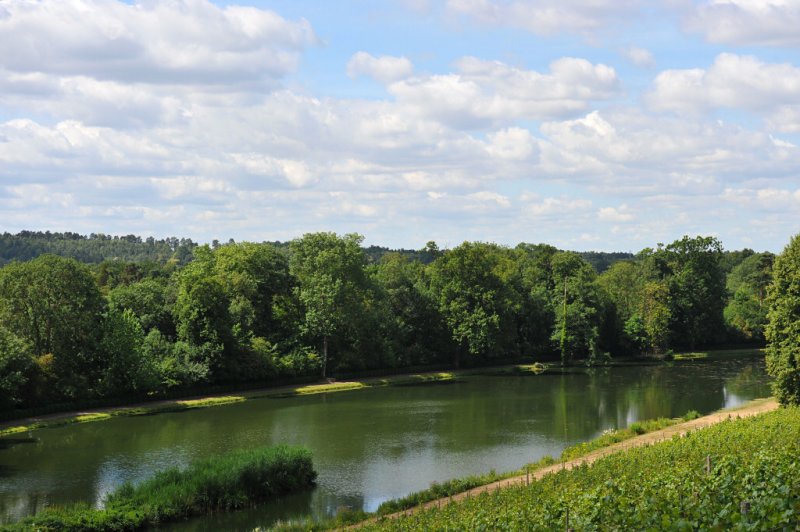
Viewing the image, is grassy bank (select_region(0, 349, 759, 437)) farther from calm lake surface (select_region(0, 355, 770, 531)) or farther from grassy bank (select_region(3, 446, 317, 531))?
grassy bank (select_region(3, 446, 317, 531))

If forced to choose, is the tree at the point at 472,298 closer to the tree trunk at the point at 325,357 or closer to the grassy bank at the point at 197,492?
the tree trunk at the point at 325,357

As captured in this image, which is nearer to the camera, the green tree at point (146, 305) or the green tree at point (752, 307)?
the green tree at point (146, 305)

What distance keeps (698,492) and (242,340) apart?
5749 centimetres

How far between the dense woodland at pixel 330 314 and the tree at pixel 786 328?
22940mm

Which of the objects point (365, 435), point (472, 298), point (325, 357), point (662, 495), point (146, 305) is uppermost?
point (472, 298)

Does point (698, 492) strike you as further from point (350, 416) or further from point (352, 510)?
point (350, 416)

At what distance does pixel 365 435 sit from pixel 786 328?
27682 mm

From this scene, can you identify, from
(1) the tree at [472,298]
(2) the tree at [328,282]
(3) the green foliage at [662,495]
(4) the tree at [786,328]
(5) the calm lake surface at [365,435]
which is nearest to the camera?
(3) the green foliage at [662,495]

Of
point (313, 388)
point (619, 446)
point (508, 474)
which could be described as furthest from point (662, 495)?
point (313, 388)

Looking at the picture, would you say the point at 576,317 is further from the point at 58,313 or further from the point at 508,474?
the point at 508,474

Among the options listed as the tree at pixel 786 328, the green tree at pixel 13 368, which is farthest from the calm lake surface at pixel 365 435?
the tree at pixel 786 328

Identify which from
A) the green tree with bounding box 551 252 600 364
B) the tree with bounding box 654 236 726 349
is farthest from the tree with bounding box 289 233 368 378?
the tree with bounding box 654 236 726 349

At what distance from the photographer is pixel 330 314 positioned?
80.2 meters

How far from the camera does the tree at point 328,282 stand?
80375mm
